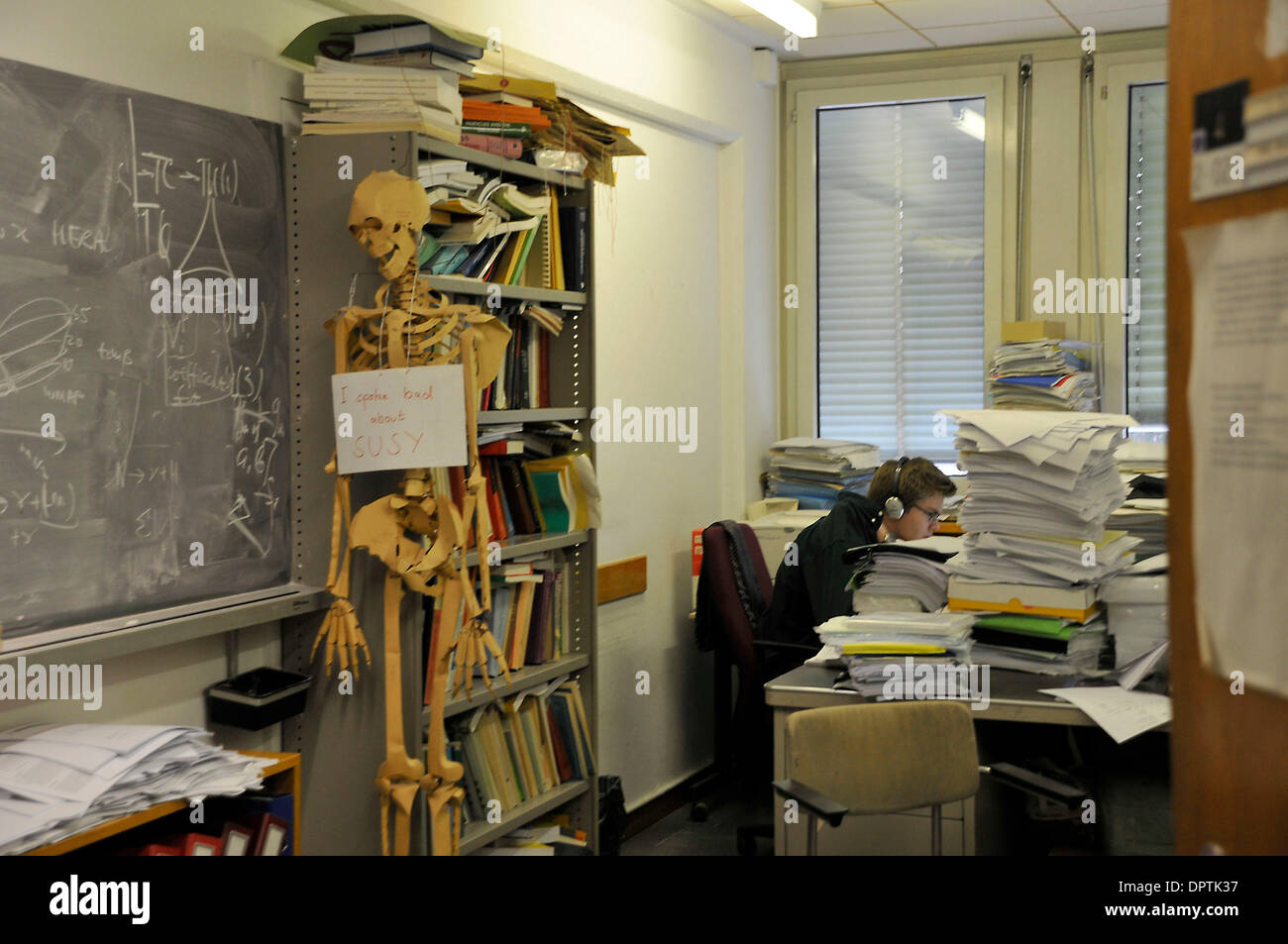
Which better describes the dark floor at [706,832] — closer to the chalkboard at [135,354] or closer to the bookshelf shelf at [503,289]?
the bookshelf shelf at [503,289]

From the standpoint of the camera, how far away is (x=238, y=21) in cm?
262

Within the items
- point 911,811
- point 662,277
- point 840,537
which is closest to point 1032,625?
point 911,811

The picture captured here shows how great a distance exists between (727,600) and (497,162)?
2048 millimetres

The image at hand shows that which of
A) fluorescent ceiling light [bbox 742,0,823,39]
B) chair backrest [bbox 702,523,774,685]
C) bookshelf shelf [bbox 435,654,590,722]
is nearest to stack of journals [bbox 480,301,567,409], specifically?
bookshelf shelf [bbox 435,654,590,722]

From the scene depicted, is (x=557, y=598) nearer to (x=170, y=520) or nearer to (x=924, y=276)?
(x=170, y=520)

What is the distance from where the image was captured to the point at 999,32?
16.9 ft

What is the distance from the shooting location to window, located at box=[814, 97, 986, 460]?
5.48m

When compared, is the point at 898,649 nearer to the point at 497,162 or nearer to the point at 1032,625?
the point at 1032,625

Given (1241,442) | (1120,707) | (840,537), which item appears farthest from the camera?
(840,537)

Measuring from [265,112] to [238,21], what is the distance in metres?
0.20

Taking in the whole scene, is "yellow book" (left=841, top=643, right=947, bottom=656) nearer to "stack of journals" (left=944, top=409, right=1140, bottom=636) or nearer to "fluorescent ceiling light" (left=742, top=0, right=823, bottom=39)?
"stack of journals" (left=944, top=409, right=1140, bottom=636)

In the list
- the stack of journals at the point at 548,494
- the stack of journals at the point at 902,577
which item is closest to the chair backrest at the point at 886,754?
the stack of journals at the point at 902,577

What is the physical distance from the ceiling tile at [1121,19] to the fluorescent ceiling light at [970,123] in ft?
1.88

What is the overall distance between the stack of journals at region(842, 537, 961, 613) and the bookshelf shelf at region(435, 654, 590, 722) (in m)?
0.82
